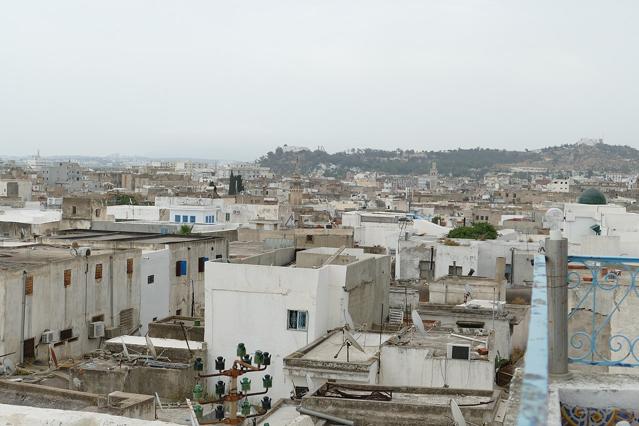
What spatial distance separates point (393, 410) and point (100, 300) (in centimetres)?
1124

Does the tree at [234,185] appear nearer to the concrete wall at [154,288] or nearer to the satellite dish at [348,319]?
the concrete wall at [154,288]

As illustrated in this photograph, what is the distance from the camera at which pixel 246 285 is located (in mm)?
15672

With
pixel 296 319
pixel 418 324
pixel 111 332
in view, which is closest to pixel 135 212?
pixel 111 332

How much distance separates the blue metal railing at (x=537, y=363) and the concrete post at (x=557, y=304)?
0.06 metres

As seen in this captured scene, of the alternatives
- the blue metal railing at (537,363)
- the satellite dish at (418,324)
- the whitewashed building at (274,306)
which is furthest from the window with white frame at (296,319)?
the blue metal railing at (537,363)

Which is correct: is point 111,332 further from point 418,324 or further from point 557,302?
point 557,302

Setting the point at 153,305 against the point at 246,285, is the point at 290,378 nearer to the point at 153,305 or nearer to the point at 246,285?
the point at 246,285

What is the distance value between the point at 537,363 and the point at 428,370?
9986mm

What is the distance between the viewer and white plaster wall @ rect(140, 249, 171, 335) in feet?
65.6

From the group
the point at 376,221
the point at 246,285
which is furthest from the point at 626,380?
the point at 376,221

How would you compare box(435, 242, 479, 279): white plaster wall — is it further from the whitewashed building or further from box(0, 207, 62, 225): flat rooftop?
box(0, 207, 62, 225): flat rooftop

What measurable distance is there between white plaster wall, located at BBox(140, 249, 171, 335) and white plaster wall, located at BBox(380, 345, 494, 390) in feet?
27.4

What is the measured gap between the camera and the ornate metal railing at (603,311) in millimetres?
4266

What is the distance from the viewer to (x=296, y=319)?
15.4m
